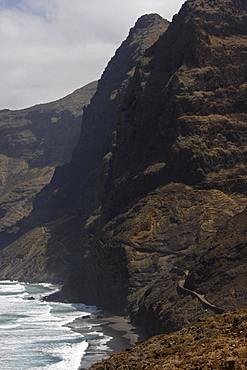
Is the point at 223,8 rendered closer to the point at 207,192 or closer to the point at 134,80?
the point at 134,80

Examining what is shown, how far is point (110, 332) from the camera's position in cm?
9369

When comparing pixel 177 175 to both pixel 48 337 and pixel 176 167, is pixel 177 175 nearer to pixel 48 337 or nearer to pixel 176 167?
pixel 176 167

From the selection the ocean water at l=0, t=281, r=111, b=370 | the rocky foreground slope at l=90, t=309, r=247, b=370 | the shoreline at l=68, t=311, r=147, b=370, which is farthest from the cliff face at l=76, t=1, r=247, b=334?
the rocky foreground slope at l=90, t=309, r=247, b=370

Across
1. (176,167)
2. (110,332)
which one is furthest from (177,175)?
(110,332)

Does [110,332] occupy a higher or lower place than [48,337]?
lower

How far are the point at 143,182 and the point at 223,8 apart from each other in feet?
166

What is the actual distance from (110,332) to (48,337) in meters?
9.16

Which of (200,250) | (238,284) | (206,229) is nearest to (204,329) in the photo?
(238,284)

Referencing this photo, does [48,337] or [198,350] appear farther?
[48,337]

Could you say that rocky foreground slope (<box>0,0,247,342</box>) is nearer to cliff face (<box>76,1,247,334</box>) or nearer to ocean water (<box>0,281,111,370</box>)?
cliff face (<box>76,1,247,334</box>)

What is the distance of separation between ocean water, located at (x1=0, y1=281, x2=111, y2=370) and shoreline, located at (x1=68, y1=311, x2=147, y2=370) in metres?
0.14

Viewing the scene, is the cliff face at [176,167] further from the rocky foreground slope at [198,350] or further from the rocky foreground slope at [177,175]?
the rocky foreground slope at [198,350]

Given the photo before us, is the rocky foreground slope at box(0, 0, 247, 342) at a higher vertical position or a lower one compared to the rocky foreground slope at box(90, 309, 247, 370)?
higher

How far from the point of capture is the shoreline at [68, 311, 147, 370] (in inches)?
2985
